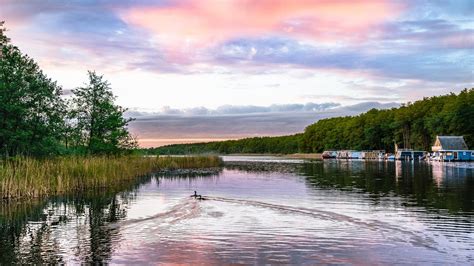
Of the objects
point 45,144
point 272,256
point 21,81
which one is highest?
point 21,81

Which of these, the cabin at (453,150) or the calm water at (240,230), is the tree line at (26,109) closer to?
the calm water at (240,230)

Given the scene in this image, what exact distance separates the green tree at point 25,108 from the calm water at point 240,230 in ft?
30.4

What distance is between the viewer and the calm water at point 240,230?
15.2m

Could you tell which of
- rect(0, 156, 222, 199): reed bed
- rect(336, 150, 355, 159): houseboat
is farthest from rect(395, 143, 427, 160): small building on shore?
rect(0, 156, 222, 199): reed bed

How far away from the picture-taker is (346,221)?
72.0 feet

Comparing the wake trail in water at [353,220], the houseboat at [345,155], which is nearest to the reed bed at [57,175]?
the wake trail in water at [353,220]

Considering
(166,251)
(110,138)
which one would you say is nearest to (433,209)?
(166,251)

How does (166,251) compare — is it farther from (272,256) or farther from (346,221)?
(346,221)

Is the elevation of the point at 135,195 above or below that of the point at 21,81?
below

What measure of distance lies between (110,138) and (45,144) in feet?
51.0

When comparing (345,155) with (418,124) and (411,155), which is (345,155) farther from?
(411,155)

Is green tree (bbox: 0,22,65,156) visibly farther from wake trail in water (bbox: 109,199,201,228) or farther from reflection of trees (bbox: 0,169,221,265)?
wake trail in water (bbox: 109,199,201,228)

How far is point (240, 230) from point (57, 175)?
19.3m

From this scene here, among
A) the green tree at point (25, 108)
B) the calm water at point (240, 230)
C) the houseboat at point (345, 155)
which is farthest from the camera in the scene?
the houseboat at point (345, 155)
